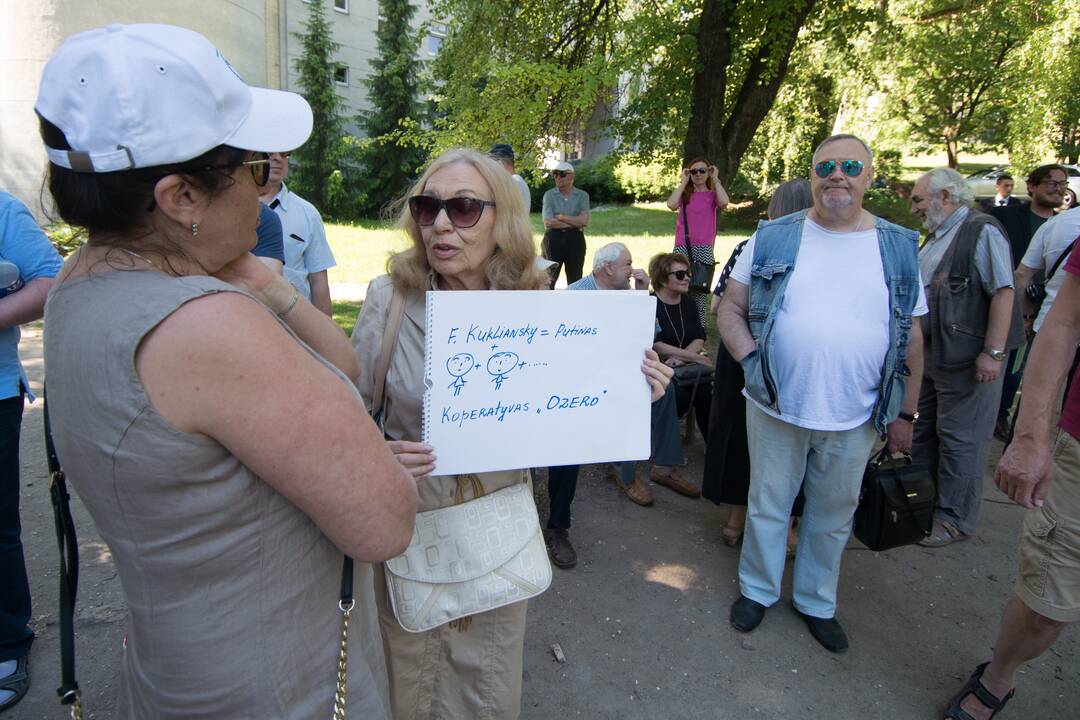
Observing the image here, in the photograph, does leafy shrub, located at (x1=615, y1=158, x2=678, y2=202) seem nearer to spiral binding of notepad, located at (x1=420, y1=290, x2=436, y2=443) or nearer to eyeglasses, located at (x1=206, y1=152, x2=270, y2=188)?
spiral binding of notepad, located at (x1=420, y1=290, x2=436, y2=443)

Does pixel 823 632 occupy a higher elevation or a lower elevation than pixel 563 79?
lower

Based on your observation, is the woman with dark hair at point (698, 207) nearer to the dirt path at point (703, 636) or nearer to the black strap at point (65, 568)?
the dirt path at point (703, 636)

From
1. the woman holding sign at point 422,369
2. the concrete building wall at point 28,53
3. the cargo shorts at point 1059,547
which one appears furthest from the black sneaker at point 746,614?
the concrete building wall at point 28,53

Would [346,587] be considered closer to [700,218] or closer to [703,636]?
[703,636]

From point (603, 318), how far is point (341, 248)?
43.1ft

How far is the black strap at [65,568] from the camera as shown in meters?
1.27

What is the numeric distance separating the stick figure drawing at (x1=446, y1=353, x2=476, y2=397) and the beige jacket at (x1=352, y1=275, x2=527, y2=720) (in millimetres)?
183

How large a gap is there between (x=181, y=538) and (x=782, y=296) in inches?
99.9

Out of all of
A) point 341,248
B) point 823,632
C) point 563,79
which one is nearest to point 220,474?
point 823,632

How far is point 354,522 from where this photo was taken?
1.08 m

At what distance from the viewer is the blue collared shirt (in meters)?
2.43

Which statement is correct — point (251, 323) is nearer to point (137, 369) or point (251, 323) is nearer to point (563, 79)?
point (137, 369)

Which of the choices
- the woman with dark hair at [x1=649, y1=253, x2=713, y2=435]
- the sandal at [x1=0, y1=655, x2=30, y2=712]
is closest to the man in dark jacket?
the woman with dark hair at [x1=649, y1=253, x2=713, y2=435]

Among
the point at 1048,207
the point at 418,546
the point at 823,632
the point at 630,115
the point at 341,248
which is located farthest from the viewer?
the point at 341,248
